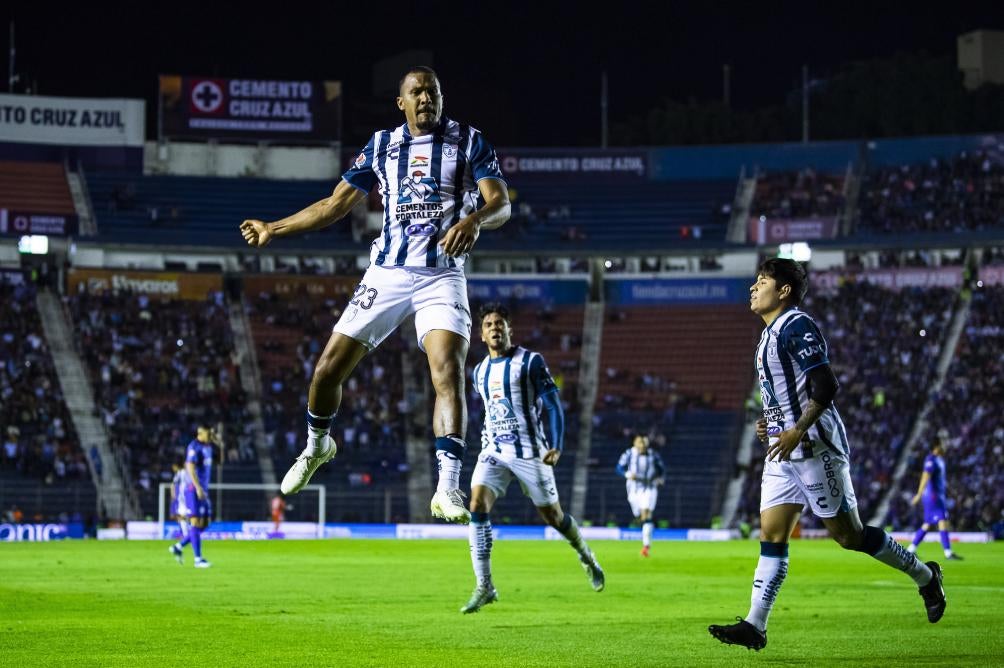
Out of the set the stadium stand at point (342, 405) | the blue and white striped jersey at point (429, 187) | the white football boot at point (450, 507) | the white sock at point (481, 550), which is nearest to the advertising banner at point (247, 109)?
the stadium stand at point (342, 405)

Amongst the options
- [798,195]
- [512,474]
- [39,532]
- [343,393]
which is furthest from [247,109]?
[512,474]

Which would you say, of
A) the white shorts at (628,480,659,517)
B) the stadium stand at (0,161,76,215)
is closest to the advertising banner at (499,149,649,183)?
the stadium stand at (0,161,76,215)

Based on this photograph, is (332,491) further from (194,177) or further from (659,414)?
(194,177)

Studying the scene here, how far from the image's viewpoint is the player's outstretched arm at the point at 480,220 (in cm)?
973

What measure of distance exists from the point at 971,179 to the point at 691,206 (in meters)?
12.4

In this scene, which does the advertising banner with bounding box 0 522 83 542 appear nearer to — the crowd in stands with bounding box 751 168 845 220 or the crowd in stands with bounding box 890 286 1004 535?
the crowd in stands with bounding box 890 286 1004 535

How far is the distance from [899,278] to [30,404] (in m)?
35.1

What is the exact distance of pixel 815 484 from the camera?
1104 cm

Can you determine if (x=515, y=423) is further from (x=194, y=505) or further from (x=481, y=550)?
(x=194, y=505)

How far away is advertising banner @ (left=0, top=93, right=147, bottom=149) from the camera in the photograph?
64125 mm

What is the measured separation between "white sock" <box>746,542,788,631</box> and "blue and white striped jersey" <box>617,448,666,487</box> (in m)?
22.9

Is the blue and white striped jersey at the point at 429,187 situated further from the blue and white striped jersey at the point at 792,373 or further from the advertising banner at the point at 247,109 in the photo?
the advertising banner at the point at 247,109

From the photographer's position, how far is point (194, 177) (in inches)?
2628

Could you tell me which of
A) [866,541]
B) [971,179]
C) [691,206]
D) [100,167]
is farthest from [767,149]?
[866,541]
